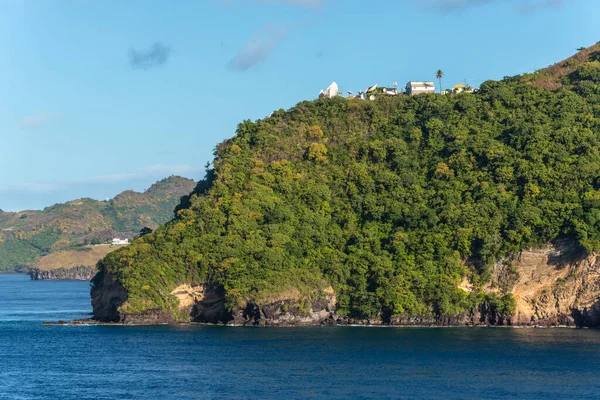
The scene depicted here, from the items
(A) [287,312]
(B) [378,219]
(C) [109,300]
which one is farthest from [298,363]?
(C) [109,300]

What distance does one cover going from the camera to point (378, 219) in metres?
117

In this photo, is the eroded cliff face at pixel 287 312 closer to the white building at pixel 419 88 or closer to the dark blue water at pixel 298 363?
the dark blue water at pixel 298 363

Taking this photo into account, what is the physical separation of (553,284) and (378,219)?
24010mm

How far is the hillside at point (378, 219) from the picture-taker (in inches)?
4144

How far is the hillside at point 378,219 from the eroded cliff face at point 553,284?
35.8 inches

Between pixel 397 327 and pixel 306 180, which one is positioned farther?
pixel 306 180

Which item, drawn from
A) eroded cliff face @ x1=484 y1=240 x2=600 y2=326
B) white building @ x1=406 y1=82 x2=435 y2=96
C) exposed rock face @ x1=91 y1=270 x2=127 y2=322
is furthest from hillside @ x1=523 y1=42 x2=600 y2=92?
exposed rock face @ x1=91 y1=270 x2=127 y2=322

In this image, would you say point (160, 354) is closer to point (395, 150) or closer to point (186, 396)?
point (186, 396)

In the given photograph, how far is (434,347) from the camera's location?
8731cm

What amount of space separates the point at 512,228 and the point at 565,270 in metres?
7.74

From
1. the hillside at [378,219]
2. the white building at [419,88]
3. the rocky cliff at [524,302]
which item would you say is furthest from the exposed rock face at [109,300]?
the white building at [419,88]

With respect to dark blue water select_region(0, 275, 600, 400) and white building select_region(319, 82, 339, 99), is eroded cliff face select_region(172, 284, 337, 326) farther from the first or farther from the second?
white building select_region(319, 82, 339, 99)

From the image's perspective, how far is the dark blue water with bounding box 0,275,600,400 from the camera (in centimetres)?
6925

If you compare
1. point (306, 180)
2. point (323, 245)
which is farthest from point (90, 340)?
point (306, 180)
